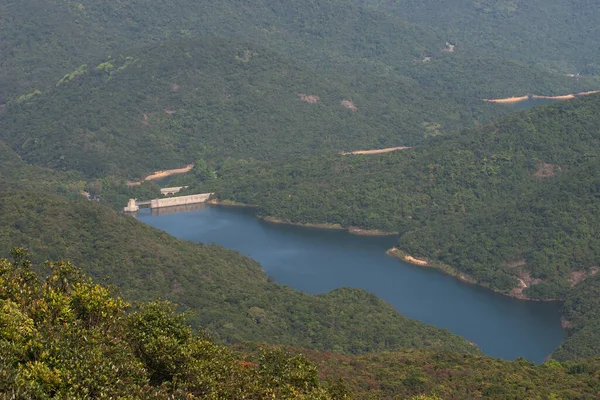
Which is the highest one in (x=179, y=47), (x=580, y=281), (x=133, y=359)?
(x=133, y=359)

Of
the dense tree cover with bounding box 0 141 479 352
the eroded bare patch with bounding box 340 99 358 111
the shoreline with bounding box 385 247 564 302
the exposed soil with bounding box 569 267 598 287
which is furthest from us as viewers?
the eroded bare patch with bounding box 340 99 358 111

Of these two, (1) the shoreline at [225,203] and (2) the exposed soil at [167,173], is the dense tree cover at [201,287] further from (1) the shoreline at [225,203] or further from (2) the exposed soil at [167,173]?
(2) the exposed soil at [167,173]

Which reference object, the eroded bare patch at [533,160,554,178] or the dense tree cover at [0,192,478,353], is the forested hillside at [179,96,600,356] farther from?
the dense tree cover at [0,192,478,353]

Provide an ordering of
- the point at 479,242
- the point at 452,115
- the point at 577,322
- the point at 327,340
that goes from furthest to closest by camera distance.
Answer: the point at 452,115
the point at 479,242
the point at 577,322
the point at 327,340

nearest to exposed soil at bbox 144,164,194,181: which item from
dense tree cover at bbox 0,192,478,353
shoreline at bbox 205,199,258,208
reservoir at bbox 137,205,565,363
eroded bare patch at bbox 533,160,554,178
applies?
shoreline at bbox 205,199,258,208

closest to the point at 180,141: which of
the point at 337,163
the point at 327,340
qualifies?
the point at 337,163

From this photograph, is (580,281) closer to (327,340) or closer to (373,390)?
(327,340)

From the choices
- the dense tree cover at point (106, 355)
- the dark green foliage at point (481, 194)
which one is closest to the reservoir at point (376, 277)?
the dark green foliage at point (481, 194)
